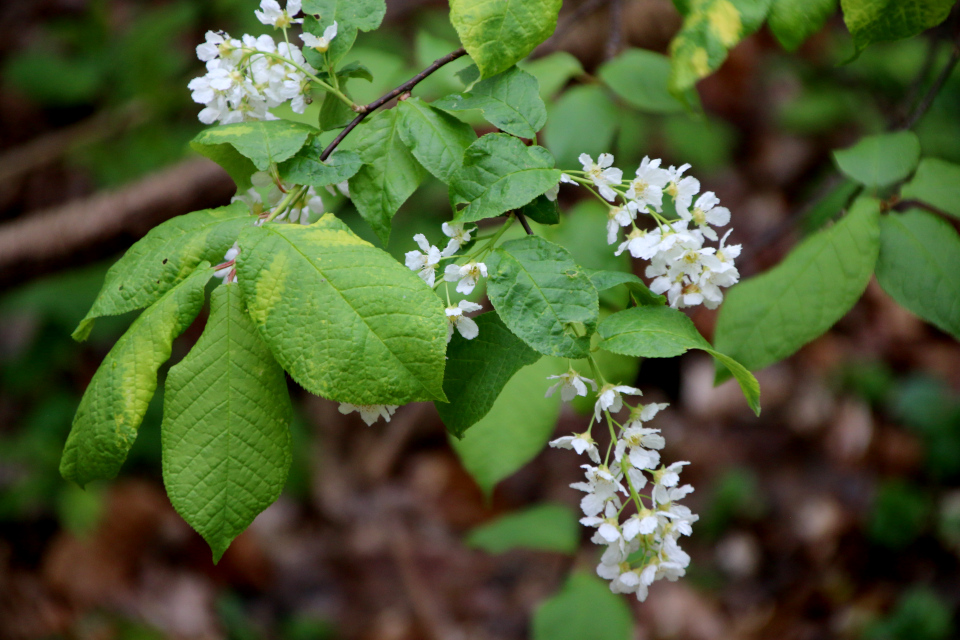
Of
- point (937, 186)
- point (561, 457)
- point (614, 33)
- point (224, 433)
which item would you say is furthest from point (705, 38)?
point (561, 457)

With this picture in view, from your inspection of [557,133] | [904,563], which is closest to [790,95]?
[904,563]

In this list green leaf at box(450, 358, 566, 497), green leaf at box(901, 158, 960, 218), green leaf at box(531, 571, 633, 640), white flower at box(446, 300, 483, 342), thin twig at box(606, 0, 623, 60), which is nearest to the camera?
white flower at box(446, 300, 483, 342)

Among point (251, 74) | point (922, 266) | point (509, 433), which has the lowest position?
point (509, 433)

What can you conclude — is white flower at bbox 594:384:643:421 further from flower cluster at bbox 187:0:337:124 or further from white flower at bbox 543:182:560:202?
flower cluster at bbox 187:0:337:124

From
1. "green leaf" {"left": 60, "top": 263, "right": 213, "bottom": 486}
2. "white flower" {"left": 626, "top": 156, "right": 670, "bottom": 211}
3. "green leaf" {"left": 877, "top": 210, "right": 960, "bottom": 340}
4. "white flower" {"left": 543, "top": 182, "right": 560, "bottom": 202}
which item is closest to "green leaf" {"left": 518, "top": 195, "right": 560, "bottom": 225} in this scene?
"white flower" {"left": 543, "top": 182, "right": 560, "bottom": 202}

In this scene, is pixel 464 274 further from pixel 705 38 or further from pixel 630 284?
pixel 705 38

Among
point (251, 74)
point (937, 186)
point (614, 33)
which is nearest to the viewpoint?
point (251, 74)

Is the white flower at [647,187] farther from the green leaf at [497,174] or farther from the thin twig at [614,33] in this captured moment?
the thin twig at [614,33]
